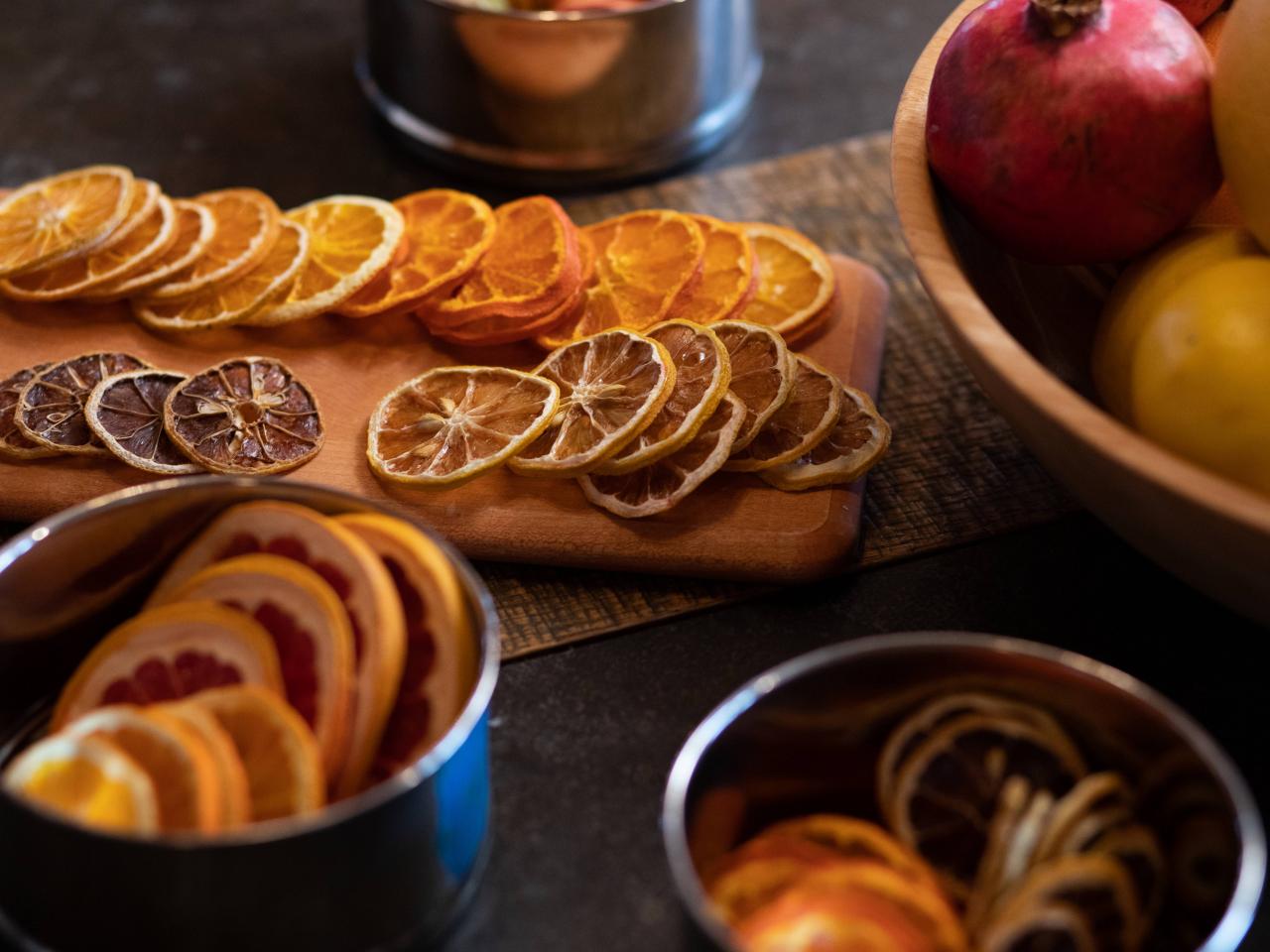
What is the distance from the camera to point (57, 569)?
3.19 feet

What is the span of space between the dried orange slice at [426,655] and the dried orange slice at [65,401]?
0.51 meters

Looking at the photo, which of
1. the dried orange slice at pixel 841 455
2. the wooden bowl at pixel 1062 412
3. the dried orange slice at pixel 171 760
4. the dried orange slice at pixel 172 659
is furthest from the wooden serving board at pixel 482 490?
the dried orange slice at pixel 171 760

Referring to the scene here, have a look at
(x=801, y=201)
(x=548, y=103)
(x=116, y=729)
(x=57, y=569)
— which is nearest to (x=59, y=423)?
(x=57, y=569)

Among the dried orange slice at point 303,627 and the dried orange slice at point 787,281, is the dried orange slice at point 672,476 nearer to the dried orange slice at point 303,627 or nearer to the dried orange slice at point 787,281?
the dried orange slice at point 787,281

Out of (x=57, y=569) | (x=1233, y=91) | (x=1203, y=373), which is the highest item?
(x=1233, y=91)

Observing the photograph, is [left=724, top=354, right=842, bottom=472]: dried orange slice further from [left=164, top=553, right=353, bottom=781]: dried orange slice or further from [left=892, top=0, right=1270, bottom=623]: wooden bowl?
[left=164, top=553, right=353, bottom=781]: dried orange slice

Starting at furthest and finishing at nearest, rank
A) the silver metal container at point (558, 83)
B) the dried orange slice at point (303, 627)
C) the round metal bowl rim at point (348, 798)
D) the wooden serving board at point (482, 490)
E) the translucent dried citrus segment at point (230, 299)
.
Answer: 1. the silver metal container at point (558, 83)
2. the translucent dried citrus segment at point (230, 299)
3. the wooden serving board at point (482, 490)
4. the dried orange slice at point (303, 627)
5. the round metal bowl rim at point (348, 798)

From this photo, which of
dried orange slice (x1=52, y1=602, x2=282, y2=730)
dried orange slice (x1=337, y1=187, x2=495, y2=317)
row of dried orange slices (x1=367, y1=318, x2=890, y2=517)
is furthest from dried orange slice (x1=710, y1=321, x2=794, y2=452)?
dried orange slice (x1=52, y1=602, x2=282, y2=730)

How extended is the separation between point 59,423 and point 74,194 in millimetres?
396

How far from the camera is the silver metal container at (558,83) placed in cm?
174

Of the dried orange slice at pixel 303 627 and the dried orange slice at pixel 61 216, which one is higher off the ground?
the dried orange slice at pixel 303 627

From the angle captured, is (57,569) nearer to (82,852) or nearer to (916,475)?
(82,852)

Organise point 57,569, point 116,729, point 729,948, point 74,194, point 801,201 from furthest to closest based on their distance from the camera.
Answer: point 801,201, point 74,194, point 57,569, point 116,729, point 729,948

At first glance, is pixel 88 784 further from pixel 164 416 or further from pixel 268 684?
pixel 164 416
